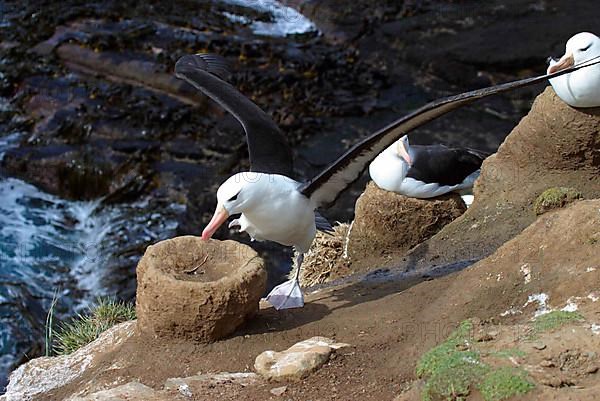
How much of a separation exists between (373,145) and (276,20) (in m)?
10.8

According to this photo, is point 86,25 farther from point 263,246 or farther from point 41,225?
point 263,246

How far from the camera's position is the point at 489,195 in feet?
22.0

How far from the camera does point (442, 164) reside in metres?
7.07

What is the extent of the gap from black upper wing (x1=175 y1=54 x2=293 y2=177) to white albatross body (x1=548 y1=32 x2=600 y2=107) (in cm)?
180

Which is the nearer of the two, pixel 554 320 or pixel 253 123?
pixel 554 320

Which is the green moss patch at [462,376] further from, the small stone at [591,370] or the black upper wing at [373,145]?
the black upper wing at [373,145]

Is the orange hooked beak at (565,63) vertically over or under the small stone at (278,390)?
over

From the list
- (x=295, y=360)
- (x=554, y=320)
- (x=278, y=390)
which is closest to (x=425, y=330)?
(x=295, y=360)

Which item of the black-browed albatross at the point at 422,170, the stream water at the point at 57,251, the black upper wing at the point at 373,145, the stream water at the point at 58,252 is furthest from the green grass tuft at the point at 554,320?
the stream water at the point at 57,251

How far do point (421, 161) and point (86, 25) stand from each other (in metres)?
8.66

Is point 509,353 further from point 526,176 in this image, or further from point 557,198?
point 526,176

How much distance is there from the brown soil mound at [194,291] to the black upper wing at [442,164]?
2.31 meters

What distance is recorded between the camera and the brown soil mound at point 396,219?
711 cm

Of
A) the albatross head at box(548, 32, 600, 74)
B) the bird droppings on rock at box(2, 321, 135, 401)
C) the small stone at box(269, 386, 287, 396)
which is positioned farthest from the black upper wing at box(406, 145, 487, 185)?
the small stone at box(269, 386, 287, 396)
